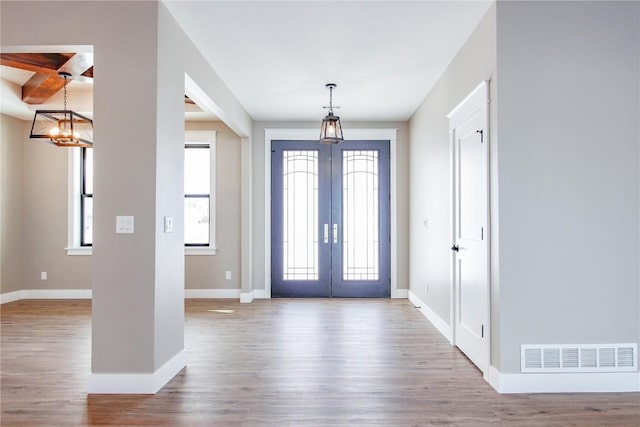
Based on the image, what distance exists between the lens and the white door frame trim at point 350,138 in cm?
670

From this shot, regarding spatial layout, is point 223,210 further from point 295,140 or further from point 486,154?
point 486,154

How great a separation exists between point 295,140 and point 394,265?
2607 mm

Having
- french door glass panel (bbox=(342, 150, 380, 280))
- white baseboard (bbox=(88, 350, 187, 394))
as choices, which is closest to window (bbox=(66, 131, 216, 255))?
french door glass panel (bbox=(342, 150, 380, 280))

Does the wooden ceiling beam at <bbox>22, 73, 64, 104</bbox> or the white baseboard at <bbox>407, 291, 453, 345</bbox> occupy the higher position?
the wooden ceiling beam at <bbox>22, 73, 64, 104</bbox>

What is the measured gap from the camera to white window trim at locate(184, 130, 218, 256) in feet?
21.9

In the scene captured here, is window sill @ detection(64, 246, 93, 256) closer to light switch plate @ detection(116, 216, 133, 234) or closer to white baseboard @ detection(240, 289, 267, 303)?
white baseboard @ detection(240, 289, 267, 303)

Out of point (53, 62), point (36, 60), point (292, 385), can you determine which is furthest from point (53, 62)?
point (292, 385)

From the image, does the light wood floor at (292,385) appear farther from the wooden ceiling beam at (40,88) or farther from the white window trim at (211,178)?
the wooden ceiling beam at (40,88)

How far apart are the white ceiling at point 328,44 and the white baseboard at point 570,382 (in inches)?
108

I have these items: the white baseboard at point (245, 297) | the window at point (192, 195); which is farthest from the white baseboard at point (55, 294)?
the white baseboard at point (245, 297)

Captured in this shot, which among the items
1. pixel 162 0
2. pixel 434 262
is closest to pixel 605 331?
pixel 434 262

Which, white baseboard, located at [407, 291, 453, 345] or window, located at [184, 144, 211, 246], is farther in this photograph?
window, located at [184, 144, 211, 246]

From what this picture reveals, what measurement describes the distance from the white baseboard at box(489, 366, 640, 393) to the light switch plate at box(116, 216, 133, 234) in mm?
2839

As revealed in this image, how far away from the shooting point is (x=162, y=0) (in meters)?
3.03
